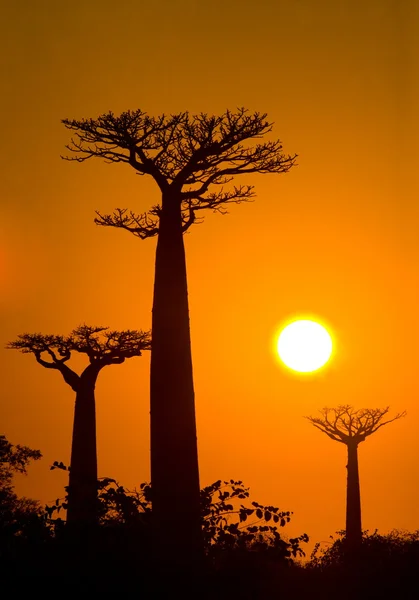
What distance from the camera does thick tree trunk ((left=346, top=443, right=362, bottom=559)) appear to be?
2911 cm

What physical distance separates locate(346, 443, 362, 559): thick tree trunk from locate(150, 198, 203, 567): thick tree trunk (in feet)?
58.1

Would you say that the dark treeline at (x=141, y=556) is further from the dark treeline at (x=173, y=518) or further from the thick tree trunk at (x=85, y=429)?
the thick tree trunk at (x=85, y=429)

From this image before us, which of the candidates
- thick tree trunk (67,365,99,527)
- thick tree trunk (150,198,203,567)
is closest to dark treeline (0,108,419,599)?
thick tree trunk (150,198,203,567)

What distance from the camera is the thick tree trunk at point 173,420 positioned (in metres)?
11.5

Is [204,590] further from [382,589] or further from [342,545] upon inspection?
[342,545]

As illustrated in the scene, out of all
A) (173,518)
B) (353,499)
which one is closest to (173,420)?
(173,518)

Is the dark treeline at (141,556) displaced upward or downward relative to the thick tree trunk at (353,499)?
downward

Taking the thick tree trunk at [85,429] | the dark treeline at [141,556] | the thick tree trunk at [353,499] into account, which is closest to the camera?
the dark treeline at [141,556]

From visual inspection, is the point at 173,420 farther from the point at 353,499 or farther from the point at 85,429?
the point at 353,499

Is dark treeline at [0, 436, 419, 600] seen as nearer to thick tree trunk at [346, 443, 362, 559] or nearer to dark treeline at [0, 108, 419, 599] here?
dark treeline at [0, 108, 419, 599]

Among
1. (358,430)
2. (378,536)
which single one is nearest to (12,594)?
(378,536)

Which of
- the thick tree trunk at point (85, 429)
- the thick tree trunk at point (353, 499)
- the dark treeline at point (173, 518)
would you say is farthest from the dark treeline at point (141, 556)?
the thick tree trunk at point (353, 499)

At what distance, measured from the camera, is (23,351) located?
76.0ft

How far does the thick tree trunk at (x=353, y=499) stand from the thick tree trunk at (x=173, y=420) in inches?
697
